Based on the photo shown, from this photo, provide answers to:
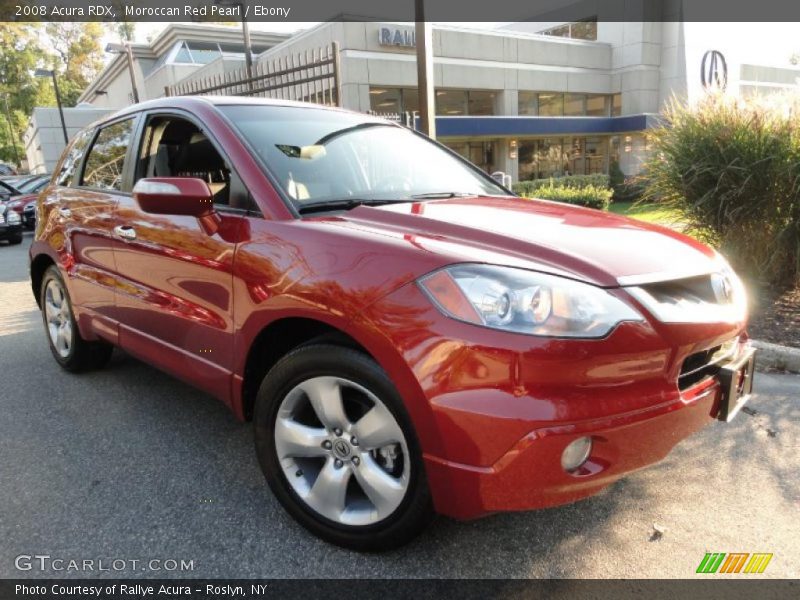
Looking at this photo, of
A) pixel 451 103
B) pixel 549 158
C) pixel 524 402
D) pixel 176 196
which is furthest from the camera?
pixel 549 158

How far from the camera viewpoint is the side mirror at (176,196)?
8.39 feet

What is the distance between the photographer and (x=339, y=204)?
2.69 m

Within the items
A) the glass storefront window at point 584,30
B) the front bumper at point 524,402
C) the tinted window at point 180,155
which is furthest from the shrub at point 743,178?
A: the glass storefront window at point 584,30

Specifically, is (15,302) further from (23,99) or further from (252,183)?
(23,99)

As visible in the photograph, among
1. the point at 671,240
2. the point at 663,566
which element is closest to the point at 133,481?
the point at 663,566

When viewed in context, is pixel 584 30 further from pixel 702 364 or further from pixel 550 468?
pixel 550 468

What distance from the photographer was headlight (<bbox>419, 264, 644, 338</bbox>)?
187 cm

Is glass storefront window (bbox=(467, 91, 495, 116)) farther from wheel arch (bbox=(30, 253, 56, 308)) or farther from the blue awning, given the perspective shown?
wheel arch (bbox=(30, 253, 56, 308))

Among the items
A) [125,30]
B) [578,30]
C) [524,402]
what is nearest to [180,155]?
[524,402]

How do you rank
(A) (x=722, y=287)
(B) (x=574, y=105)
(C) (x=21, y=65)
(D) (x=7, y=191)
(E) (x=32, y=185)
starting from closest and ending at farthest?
(A) (x=722, y=287)
(D) (x=7, y=191)
(E) (x=32, y=185)
(B) (x=574, y=105)
(C) (x=21, y=65)

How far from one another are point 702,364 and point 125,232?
2864mm

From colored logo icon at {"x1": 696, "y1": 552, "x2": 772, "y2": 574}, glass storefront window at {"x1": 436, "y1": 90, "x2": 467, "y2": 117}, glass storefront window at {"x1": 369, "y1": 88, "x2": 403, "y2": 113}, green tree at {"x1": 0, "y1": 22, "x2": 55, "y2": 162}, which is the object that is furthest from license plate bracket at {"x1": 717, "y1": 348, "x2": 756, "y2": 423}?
green tree at {"x1": 0, "y1": 22, "x2": 55, "y2": 162}

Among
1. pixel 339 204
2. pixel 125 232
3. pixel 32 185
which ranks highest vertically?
pixel 32 185

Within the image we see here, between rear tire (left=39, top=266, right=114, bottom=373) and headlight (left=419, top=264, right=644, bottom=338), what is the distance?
3181 mm
